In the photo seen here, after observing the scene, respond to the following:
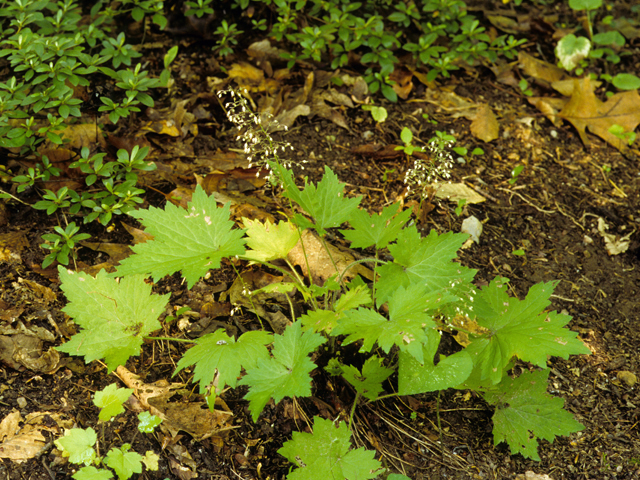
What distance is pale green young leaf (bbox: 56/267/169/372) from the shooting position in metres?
1.85

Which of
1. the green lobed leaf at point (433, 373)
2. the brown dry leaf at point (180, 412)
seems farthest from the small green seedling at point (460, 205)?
the brown dry leaf at point (180, 412)

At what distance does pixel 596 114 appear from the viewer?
360 cm

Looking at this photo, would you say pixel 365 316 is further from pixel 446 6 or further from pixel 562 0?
pixel 562 0

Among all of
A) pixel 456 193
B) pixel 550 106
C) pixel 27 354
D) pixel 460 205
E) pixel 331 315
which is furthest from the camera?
pixel 550 106

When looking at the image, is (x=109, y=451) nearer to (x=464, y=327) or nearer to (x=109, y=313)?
(x=109, y=313)

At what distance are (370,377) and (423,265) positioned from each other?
1.64 ft

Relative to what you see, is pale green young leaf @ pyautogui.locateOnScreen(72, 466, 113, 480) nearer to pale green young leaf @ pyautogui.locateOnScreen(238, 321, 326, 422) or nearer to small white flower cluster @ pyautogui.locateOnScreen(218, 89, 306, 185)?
pale green young leaf @ pyautogui.locateOnScreen(238, 321, 326, 422)

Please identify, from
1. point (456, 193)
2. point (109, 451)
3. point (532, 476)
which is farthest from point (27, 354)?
point (456, 193)

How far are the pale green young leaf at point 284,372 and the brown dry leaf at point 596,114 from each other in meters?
2.81

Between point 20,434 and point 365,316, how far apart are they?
1313 millimetres

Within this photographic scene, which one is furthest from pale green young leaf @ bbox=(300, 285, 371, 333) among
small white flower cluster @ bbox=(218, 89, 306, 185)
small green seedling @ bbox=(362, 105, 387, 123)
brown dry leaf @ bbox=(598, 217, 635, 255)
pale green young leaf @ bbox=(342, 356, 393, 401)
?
brown dry leaf @ bbox=(598, 217, 635, 255)

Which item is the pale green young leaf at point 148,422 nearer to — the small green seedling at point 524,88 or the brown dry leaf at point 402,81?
the brown dry leaf at point 402,81

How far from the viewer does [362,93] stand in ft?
11.4

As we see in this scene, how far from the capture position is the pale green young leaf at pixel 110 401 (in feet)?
5.91
